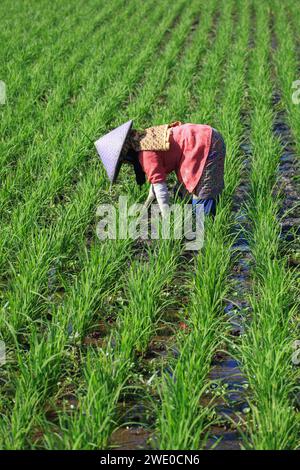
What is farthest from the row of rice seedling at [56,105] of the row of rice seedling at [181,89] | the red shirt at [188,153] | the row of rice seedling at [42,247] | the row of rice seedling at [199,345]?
the row of rice seedling at [199,345]

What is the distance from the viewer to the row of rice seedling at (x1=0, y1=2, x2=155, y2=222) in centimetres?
460

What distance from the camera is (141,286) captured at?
3.25 meters

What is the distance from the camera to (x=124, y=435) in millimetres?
2574

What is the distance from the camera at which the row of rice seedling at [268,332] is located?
2.41 metres

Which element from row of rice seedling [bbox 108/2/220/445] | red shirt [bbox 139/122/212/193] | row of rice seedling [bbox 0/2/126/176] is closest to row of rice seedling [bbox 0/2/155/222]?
row of rice seedling [bbox 0/2/126/176]

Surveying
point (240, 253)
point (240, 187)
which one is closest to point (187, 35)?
point (240, 187)

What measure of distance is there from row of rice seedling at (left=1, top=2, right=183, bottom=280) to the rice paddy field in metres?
0.01

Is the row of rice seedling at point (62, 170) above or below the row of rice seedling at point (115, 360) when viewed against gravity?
above

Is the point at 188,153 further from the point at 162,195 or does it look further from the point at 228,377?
the point at 228,377

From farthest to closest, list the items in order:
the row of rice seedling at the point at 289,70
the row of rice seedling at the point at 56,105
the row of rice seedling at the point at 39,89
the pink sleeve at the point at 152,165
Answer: the row of rice seedling at the point at 289,70, the row of rice seedling at the point at 39,89, the row of rice seedling at the point at 56,105, the pink sleeve at the point at 152,165

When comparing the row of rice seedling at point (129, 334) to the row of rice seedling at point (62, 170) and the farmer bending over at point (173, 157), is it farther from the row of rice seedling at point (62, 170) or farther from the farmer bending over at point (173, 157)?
the row of rice seedling at point (62, 170)

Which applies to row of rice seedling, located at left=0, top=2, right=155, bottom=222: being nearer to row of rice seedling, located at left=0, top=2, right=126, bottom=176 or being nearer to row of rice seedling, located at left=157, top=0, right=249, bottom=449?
row of rice seedling, located at left=0, top=2, right=126, bottom=176

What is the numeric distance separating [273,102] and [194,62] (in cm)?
141
